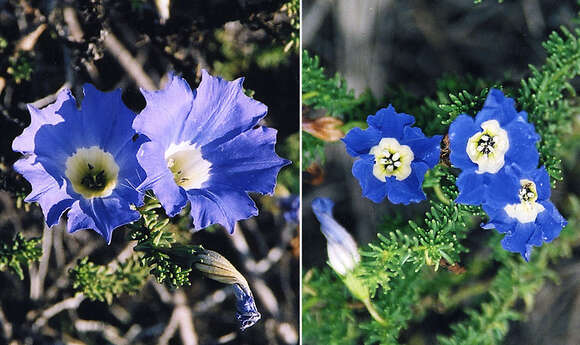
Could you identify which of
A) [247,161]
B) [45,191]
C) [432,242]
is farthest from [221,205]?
[432,242]

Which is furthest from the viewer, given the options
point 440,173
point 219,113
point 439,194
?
point 439,194

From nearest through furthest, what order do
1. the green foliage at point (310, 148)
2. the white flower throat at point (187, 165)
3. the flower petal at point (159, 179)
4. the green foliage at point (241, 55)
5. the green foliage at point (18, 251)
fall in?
the flower petal at point (159, 179) → the white flower throat at point (187, 165) → the green foliage at point (18, 251) → the green foliage at point (241, 55) → the green foliage at point (310, 148)

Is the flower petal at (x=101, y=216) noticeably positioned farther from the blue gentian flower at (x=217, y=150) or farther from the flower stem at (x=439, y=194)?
the flower stem at (x=439, y=194)

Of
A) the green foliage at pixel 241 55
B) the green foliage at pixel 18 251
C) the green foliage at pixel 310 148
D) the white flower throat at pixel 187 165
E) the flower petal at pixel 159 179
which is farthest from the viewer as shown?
the green foliage at pixel 310 148

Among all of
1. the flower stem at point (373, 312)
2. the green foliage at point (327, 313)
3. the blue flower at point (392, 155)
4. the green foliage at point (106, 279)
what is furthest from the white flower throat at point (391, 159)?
the green foliage at point (106, 279)

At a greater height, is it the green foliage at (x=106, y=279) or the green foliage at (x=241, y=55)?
the green foliage at (x=241, y=55)

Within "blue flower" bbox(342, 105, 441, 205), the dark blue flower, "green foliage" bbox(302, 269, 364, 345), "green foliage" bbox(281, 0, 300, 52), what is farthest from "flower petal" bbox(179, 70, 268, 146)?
"green foliage" bbox(302, 269, 364, 345)

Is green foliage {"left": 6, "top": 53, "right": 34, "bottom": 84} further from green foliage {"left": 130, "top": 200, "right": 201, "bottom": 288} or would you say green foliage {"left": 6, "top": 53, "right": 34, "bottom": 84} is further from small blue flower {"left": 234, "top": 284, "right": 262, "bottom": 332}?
small blue flower {"left": 234, "top": 284, "right": 262, "bottom": 332}

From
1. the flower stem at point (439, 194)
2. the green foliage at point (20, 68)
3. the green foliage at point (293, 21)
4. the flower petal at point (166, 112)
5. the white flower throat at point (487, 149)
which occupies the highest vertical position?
the green foliage at point (20, 68)

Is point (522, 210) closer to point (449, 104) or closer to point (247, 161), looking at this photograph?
point (449, 104)
